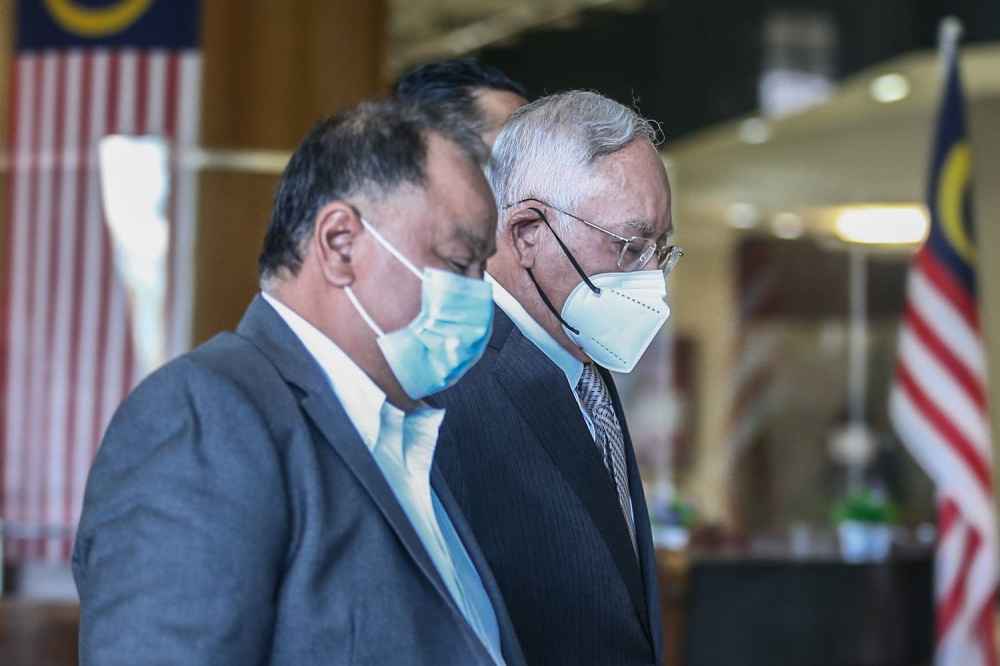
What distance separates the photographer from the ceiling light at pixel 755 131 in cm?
948

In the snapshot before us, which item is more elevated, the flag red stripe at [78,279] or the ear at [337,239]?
the ear at [337,239]

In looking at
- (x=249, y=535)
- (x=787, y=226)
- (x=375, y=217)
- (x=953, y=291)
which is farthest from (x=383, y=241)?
(x=787, y=226)

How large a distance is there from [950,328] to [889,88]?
156 inches

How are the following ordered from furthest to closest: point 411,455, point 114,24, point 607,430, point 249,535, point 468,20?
point 468,20
point 114,24
point 607,430
point 411,455
point 249,535

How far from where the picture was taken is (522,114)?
1.95 metres

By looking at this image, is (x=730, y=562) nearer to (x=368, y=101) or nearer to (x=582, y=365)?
(x=582, y=365)

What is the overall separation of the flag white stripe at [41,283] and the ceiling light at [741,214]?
7958 mm

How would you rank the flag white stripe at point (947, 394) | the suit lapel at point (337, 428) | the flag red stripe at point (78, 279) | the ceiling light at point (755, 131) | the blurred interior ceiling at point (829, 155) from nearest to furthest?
1. the suit lapel at point (337, 428)
2. the flag red stripe at point (78, 279)
3. the flag white stripe at point (947, 394)
4. the blurred interior ceiling at point (829, 155)
5. the ceiling light at point (755, 131)

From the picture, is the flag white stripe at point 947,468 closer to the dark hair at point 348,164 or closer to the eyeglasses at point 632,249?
the eyeglasses at point 632,249

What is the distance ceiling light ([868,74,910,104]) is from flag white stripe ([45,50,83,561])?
5.24 m

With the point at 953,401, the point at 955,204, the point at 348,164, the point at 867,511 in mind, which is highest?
the point at 348,164

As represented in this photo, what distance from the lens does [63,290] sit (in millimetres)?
4910

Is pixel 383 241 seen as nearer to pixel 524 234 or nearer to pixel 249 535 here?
pixel 249 535

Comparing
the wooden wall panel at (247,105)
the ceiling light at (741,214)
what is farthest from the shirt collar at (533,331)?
the ceiling light at (741,214)
